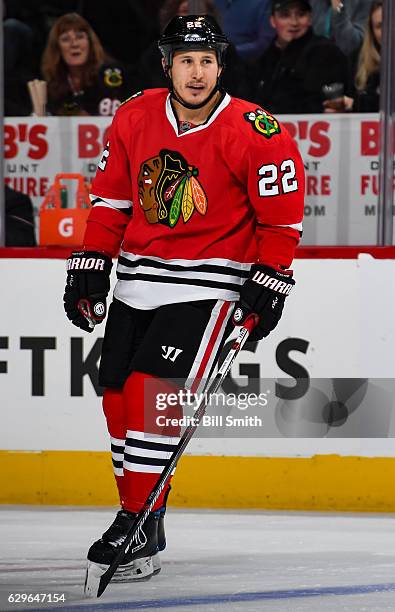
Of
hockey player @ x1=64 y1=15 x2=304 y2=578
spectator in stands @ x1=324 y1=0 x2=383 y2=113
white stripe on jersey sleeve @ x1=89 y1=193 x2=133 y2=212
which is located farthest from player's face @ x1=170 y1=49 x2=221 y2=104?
spectator in stands @ x1=324 y1=0 x2=383 y2=113

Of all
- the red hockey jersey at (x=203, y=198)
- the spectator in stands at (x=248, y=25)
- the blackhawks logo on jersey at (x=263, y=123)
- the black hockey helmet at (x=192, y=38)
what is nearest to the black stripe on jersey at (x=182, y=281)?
the red hockey jersey at (x=203, y=198)

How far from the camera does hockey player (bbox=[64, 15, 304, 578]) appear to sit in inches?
127

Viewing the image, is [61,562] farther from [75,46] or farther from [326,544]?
[75,46]

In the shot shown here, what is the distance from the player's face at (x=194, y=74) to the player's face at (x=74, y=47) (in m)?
1.91

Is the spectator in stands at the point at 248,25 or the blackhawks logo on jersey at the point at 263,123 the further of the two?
the spectator in stands at the point at 248,25

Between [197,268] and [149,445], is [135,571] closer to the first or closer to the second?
[149,445]

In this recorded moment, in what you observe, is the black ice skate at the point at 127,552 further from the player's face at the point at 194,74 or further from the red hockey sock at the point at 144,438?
the player's face at the point at 194,74

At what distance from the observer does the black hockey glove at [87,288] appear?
3355mm

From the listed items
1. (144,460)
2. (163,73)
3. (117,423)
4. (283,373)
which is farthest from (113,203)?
(163,73)

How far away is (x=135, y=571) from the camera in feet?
10.7

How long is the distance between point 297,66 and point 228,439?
4.53 ft

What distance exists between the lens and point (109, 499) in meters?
4.57

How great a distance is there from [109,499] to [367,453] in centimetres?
86

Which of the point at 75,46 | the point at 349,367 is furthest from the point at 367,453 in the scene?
the point at 75,46
